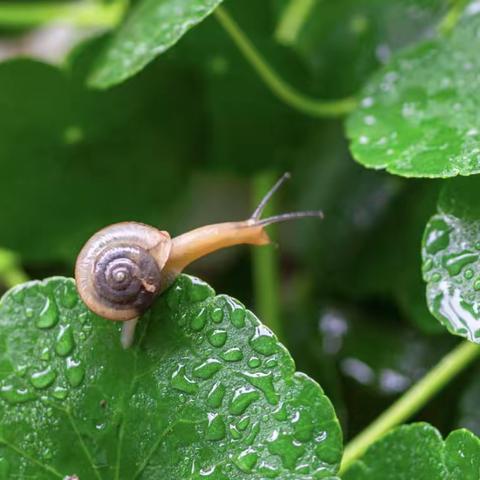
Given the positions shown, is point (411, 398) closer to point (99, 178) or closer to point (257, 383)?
point (257, 383)

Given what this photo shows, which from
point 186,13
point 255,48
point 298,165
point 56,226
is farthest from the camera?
point 298,165

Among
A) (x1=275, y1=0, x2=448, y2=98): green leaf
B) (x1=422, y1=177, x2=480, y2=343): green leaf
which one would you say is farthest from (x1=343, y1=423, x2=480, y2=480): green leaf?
(x1=275, y1=0, x2=448, y2=98): green leaf

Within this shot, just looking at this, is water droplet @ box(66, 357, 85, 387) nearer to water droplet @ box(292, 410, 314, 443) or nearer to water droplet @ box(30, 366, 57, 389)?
water droplet @ box(30, 366, 57, 389)

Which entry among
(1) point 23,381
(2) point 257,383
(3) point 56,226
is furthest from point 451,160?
(3) point 56,226

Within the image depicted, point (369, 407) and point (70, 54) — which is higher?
point (70, 54)

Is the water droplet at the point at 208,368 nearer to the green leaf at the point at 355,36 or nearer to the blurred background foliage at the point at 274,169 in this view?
the blurred background foliage at the point at 274,169

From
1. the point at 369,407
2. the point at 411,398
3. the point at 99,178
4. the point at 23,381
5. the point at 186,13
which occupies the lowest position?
the point at 369,407

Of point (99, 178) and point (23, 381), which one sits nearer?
point (23, 381)
